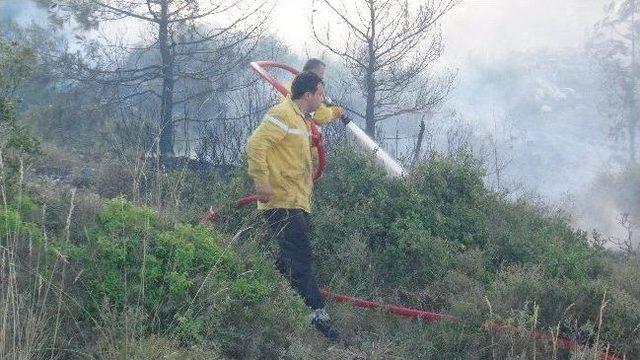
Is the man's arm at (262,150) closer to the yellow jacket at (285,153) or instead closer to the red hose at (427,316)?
the yellow jacket at (285,153)

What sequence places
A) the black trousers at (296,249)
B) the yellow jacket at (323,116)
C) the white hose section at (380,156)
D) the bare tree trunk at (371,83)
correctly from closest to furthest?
the black trousers at (296,249), the yellow jacket at (323,116), the white hose section at (380,156), the bare tree trunk at (371,83)

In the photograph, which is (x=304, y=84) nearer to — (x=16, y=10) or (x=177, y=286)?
(x=177, y=286)

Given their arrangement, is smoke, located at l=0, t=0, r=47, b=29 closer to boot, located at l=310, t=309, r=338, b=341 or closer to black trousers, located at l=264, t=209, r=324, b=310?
black trousers, located at l=264, t=209, r=324, b=310

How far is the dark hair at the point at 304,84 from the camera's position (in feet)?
19.0

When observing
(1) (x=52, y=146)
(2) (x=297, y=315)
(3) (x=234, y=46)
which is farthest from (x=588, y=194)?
(2) (x=297, y=315)

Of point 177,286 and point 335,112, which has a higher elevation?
point 335,112

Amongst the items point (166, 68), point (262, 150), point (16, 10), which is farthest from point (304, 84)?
point (16, 10)

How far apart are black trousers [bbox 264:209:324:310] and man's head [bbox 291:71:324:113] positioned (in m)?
0.87

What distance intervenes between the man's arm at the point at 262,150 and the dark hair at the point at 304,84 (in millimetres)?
368

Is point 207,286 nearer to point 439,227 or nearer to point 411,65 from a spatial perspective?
point 439,227

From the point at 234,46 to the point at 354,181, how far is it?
A: 7.06 meters

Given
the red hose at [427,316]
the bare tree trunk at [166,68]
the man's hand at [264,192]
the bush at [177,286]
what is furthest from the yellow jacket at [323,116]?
the bare tree trunk at [166,68]

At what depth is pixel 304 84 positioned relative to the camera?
580 centimetres

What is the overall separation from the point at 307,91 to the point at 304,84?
2.4 inches
